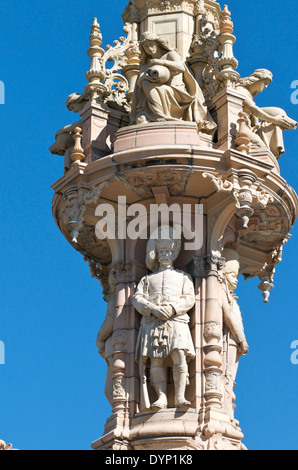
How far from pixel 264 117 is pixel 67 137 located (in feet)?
12.7

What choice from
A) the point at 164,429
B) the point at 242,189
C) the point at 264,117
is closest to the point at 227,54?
the point at 264,117

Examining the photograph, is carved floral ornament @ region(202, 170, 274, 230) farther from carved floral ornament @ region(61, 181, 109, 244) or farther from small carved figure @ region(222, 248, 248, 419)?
carved floral ornament @ region(61, 181, 109, 244)

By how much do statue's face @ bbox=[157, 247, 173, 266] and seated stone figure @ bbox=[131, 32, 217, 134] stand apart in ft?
8.06

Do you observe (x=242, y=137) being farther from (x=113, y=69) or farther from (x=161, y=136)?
(x=113, y=69)

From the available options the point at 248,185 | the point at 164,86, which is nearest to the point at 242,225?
the point at 248,185

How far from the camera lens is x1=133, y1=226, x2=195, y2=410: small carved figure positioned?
28609mm

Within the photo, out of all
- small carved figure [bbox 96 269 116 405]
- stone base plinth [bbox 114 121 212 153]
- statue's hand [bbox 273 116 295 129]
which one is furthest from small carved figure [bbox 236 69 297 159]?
small carved figure [bbox 96 269 116 405]

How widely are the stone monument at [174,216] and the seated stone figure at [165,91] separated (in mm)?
26

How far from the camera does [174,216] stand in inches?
1185

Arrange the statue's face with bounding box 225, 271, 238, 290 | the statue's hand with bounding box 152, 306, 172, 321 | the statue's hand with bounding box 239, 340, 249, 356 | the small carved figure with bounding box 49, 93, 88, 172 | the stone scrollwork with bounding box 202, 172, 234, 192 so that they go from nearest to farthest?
1. the statue's hand with bounding box 152, 306, 172, 321
2. the stone scrollwork with bounding box 202, 172, 234, 192
3. the statue's hand with bounding box 239, 340, 249, 356
4. the statue's face with bounding box 225, 271, 238, 290
5. the small carved figure with bounding box 49, 93, 88, 172

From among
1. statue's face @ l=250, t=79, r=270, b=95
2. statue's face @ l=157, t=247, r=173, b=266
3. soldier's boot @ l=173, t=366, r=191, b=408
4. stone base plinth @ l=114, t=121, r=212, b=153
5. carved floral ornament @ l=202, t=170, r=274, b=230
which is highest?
statue's face @ l=250, t=79, r=270, b=95

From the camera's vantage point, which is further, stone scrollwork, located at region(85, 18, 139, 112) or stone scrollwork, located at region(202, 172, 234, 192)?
stone scrollwork, located at region(85, 18, 139, 112)
